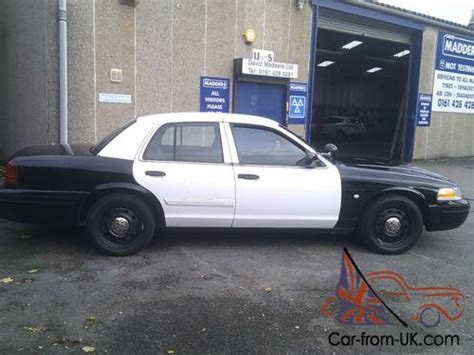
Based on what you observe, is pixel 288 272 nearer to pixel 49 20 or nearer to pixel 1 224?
pixel 1 224

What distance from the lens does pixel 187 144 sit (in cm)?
529

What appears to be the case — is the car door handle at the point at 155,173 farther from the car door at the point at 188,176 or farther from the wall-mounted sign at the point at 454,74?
the wall-mounted sign at the point at 454,74

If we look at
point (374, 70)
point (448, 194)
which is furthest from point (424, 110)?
point (374, 70)

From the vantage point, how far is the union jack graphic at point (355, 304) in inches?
149

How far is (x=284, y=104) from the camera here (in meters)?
11.2

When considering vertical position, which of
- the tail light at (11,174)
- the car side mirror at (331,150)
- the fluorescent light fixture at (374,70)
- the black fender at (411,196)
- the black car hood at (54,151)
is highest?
the fluorescent light fixture at (374,70)

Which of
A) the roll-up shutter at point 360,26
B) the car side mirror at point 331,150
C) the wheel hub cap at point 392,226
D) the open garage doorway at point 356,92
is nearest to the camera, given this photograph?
the wheel hub cap at point 392,226

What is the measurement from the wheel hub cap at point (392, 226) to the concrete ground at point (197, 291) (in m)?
0.28

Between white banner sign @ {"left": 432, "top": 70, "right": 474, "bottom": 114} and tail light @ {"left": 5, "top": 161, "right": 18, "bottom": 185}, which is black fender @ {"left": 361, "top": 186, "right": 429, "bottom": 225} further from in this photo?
white banner sign @ {"left": 432, "top": 70, "right": 474, "bottom": 114}

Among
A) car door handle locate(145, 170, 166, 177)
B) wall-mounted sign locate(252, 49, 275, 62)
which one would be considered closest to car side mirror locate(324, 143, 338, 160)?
car door handle locate(145, 170, 166, 177)

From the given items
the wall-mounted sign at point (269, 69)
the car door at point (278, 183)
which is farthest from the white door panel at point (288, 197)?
the wall-mounted sign at point (269, 69)

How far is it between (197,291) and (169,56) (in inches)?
247

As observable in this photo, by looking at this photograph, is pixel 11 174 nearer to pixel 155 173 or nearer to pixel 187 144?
pixel 155 173

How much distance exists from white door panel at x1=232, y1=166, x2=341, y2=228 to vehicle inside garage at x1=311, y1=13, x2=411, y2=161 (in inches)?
574
